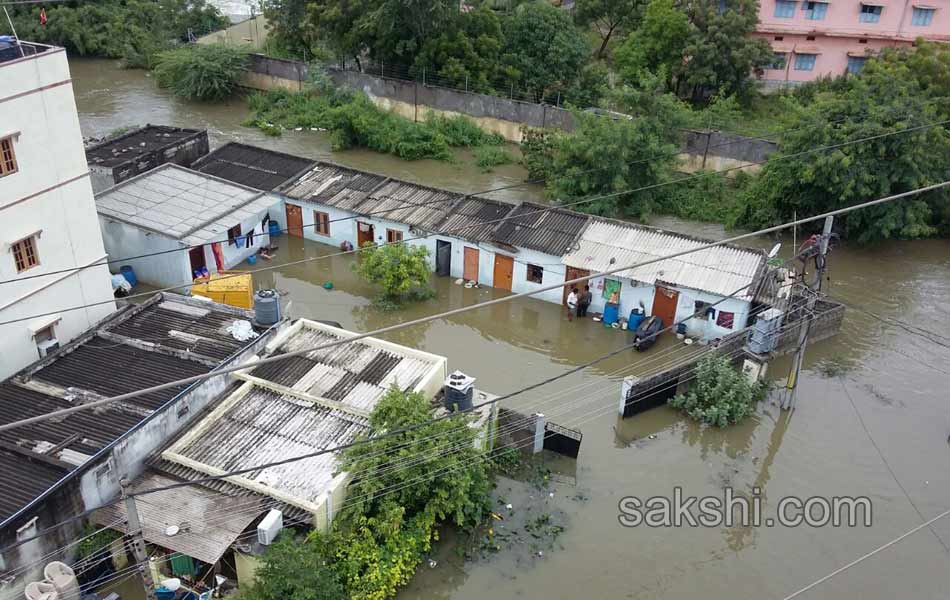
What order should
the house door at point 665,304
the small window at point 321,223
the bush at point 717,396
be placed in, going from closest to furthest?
the bush at point 717,396
the house door at point 665,304
the small window at point 321,223

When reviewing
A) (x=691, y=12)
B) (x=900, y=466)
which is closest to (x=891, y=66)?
(x=691, y=12)

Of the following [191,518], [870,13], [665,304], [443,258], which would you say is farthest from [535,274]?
[870,13]

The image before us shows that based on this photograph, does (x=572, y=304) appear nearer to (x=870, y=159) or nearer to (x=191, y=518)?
(x=870, y=159)

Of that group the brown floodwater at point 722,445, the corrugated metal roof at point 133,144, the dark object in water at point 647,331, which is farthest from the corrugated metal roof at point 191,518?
the corrugated metal roof at point 133,144

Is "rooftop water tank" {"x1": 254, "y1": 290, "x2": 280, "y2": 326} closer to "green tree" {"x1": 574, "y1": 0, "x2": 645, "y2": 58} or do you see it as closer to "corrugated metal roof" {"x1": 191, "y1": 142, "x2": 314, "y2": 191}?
"corrugated metal roof" {"x1": 191, "y1": 142, "x2": 314, "y2": 191}

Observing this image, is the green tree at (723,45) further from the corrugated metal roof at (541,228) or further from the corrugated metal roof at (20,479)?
the corrugated metal roof at (20,479)

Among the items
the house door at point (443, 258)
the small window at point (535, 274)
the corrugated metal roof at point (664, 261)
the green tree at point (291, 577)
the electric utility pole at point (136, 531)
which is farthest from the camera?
the house door at point (443, 258)
